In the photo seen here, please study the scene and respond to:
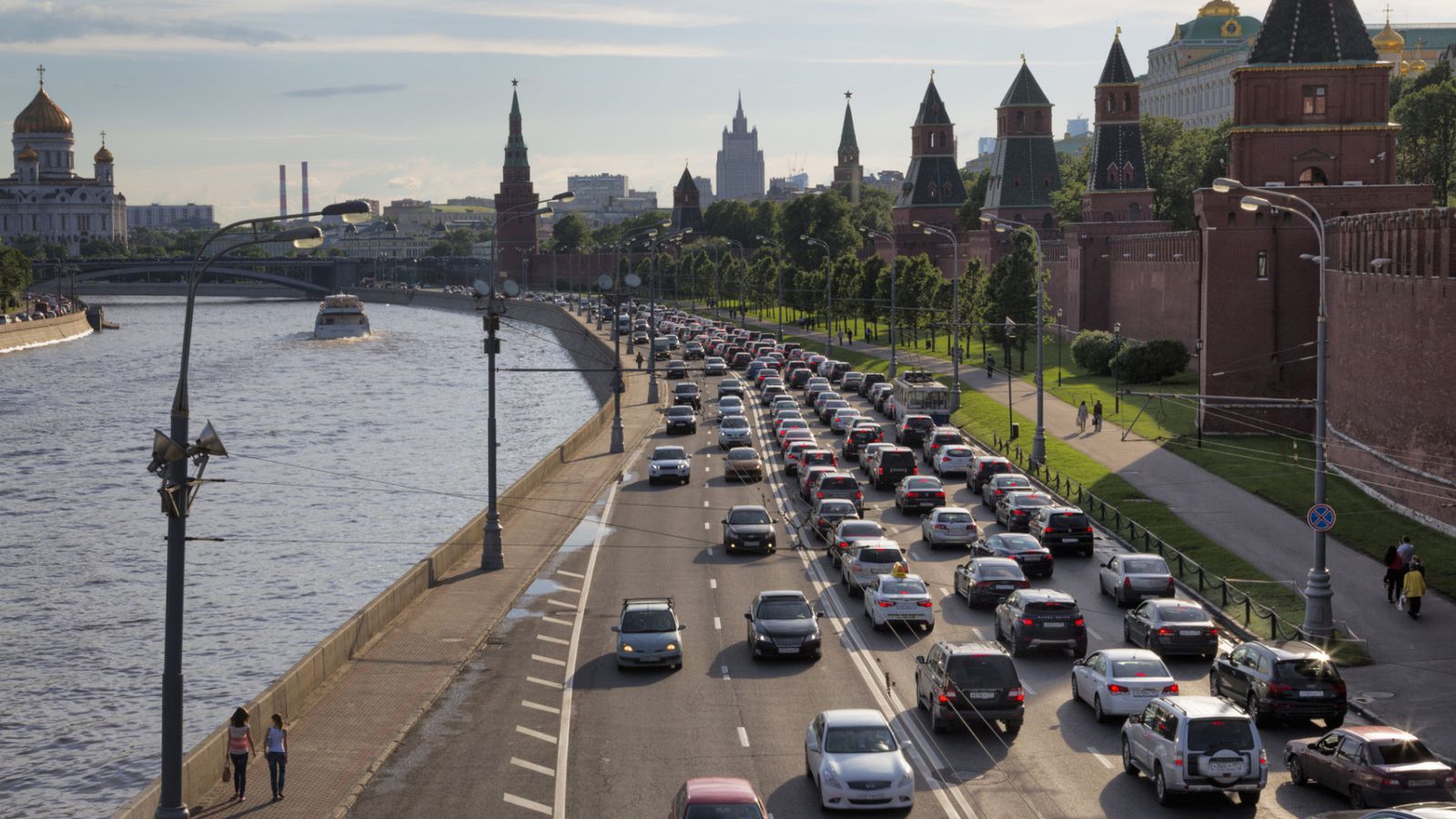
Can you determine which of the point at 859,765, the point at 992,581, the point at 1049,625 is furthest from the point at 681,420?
the point at 859,765

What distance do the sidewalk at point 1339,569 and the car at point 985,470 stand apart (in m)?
4.15

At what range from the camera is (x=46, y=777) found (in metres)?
35.4

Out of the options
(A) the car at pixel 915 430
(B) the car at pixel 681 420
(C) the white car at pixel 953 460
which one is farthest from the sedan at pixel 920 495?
(B) the car at pixel 681 420

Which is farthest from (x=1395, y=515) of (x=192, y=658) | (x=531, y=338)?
(x=531, y=338)

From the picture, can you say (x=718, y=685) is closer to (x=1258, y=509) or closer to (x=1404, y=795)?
(x=1404, y=795)

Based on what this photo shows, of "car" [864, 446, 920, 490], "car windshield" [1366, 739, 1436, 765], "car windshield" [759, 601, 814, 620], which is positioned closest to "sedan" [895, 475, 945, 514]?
"car" [864, 446, 920, 490]

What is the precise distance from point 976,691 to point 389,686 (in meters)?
10.7

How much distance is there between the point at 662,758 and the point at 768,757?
157 cm

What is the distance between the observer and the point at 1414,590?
114ft

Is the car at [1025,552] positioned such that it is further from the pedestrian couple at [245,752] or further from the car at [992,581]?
the pedestrian couple at [245,752]

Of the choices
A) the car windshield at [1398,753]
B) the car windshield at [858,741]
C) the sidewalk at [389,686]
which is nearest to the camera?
the car windshield at [1398,753]

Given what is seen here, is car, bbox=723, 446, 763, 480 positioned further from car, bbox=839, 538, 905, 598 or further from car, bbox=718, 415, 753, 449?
car, bbox=839, 538, 905, 598

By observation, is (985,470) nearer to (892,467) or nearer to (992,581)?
(892,467)

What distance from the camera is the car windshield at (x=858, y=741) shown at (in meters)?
22.8
